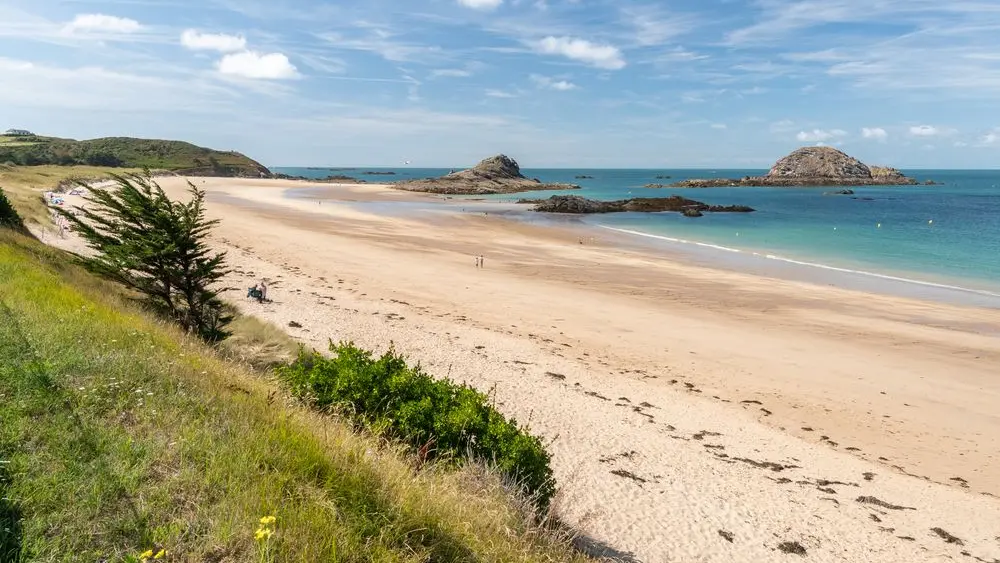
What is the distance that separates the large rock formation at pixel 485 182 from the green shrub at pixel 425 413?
94.1 m

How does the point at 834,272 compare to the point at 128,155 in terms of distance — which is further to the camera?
the point at 128,155

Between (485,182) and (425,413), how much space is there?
11013 centimetres

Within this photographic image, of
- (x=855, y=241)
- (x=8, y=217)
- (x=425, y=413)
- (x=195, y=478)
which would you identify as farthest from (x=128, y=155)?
(x=195, y=478)

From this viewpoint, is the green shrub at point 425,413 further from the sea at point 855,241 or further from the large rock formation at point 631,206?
the large rock formation at point 631,206

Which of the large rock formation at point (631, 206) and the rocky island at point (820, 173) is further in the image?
the rocky island at point (820, 173)

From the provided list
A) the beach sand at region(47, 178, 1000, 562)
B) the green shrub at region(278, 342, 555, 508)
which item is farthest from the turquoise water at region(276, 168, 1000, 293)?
the green shrub at region(278, 342, 555, 508)

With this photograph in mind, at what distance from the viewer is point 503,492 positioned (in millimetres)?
5727

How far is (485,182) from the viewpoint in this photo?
115 metres

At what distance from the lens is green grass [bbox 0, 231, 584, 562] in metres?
3.44

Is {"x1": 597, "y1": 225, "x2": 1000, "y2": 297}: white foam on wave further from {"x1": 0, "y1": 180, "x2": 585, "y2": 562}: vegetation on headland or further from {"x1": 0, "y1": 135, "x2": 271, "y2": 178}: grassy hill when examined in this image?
{"x1": 0, "y1": 135, "x2": 271, "y2": 178}: grassy hill

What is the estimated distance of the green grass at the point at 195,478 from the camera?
344 cm

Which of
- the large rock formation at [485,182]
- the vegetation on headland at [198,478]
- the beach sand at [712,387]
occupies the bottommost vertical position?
the beach sand at [712,387]

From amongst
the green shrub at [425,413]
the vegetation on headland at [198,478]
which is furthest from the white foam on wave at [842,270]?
the vegetation on headland at [198,478]

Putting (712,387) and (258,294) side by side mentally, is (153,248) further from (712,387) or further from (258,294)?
(712,387)
